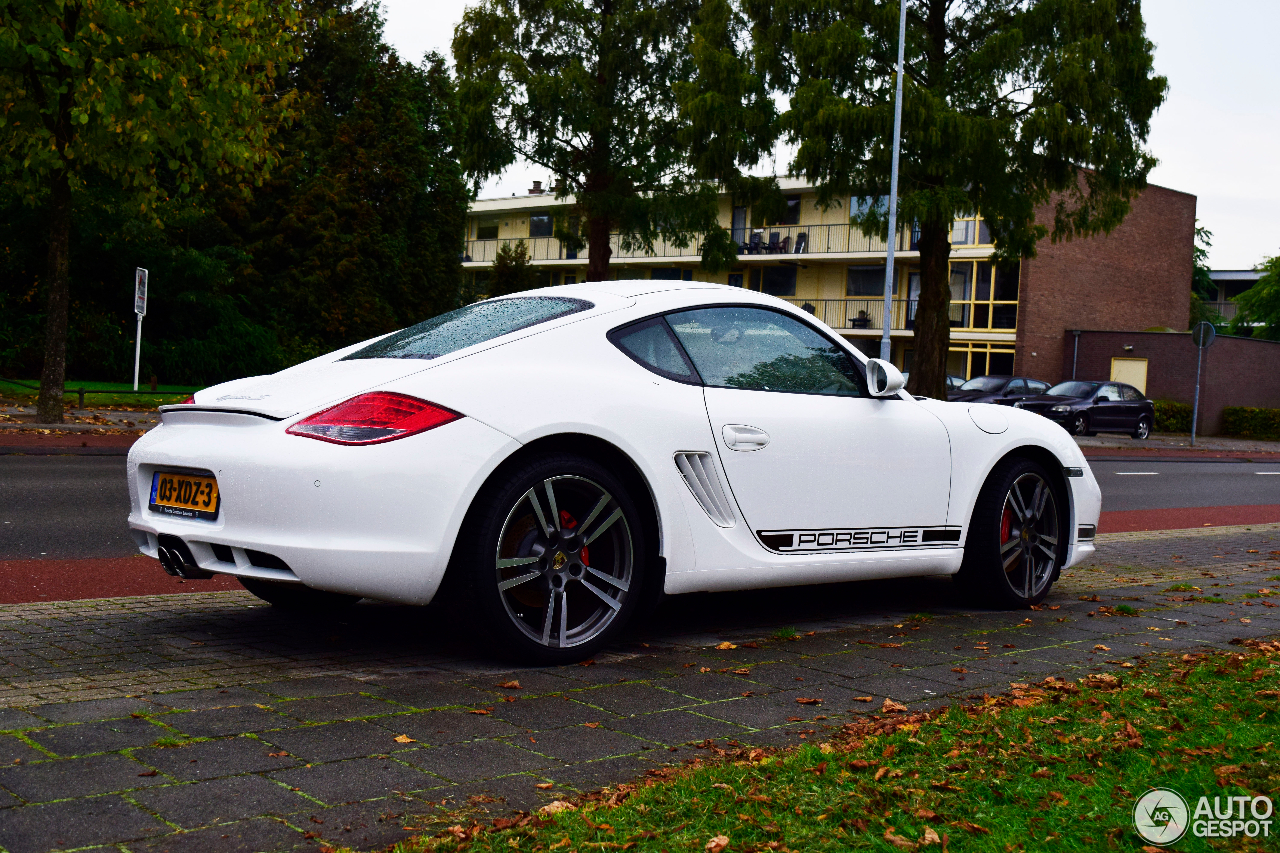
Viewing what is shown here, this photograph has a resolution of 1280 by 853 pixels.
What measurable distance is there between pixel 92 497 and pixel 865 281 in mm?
44645

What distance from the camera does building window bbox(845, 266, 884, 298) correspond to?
51.6 meters

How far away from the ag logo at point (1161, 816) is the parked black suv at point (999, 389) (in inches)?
1296

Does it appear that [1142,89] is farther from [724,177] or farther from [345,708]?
[345,708]

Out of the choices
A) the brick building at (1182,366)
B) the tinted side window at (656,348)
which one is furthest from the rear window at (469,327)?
the brick building at (1182,366)

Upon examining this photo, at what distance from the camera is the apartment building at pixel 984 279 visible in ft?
154

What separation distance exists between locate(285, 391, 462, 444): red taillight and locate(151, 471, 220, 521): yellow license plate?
16.7 inches

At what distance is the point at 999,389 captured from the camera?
36.9 metres

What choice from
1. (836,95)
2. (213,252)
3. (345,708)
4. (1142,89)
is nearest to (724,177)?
(836,95)

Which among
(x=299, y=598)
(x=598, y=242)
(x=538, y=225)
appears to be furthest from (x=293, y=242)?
(x=299, y=598)

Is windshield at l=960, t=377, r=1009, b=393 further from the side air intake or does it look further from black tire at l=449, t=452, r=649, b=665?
black tire at l=449, t=452, r=649, b=665

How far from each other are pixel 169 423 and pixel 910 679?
299 cm

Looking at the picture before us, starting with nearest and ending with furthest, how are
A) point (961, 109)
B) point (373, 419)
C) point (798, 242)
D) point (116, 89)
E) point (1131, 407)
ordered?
point (373, 419)
point (116, 89)
point (961, 109)
point (1131, 407)
point (798, 242)

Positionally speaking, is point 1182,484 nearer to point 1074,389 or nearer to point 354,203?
point 1074,389

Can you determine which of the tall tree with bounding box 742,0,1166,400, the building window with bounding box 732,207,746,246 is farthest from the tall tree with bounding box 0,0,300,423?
the building window with bounding box 732,207,746,246
